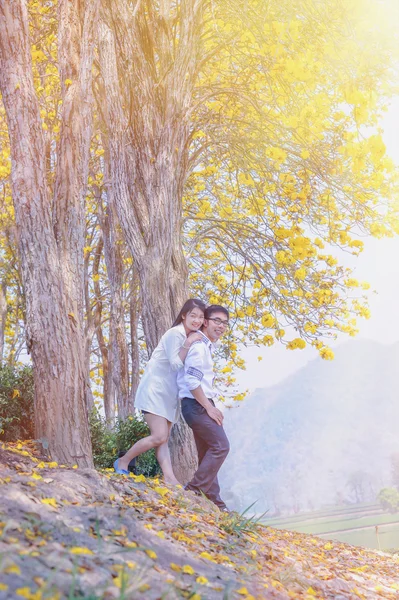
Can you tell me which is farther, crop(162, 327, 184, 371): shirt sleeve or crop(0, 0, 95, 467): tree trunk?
crop(162, 327, 184, 371): shirt sleeve

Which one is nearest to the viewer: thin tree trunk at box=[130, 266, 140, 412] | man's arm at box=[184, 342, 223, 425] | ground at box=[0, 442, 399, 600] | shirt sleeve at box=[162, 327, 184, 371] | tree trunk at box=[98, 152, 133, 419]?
ground at box=[0, 442, 399, 600]

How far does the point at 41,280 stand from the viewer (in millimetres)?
5863

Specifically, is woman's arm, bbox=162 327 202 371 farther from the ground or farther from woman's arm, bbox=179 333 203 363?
the ground

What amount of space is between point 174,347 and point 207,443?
97 cm

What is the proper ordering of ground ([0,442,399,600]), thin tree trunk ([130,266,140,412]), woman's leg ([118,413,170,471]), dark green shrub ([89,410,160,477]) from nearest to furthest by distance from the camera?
ground ([0,442,399,600]) → woman's leg ([118,413,170,471]) → dark green shrub ([89,410,160,477]) → thin tree trunk ([130,266,140,412])

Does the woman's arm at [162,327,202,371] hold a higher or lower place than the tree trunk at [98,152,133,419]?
lower

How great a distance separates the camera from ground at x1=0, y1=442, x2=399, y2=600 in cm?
285

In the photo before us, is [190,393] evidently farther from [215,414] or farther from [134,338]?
[134,338]

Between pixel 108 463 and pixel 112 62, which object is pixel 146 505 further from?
pixel 112 62

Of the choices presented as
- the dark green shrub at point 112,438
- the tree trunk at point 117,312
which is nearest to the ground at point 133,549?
the dark green shrub at point 112,438

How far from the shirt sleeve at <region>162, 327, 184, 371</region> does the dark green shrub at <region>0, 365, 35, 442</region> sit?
316cm

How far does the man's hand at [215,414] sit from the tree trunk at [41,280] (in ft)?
3.99

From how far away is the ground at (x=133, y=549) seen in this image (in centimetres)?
285

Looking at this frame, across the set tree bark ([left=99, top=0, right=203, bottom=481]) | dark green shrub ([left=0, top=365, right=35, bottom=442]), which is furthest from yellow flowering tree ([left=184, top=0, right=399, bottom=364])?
dark green shrub ([left=0, top=365, right=35, bottom=442])
